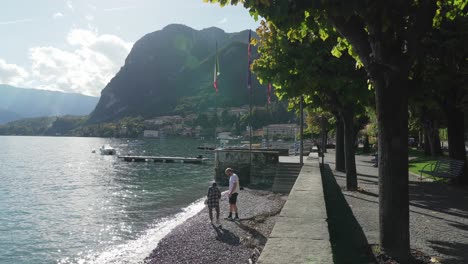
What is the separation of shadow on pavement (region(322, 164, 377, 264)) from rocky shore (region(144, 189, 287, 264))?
2338 millimetres

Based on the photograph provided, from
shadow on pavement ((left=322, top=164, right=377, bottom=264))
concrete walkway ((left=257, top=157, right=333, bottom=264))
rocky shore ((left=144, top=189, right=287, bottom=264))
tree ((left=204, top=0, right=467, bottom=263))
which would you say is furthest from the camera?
rocky shore ((left=144, top=189, right=287, bottom=264))

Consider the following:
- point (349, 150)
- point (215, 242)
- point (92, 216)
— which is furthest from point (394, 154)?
point (92, 216)

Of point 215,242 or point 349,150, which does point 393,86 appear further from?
point 349,150

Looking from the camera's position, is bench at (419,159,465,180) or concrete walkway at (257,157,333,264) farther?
bench at (419,159,465,180)

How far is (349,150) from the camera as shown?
55.7 ft

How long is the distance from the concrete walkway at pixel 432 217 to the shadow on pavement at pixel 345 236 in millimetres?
224

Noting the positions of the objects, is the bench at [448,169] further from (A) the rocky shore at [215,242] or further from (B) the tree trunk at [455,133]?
(A) the rocky shore at [215,242]

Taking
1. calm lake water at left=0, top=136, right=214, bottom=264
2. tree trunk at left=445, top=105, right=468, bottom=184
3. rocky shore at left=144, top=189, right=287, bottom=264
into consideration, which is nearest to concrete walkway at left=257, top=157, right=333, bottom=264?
rocky shore at left=144, top=189, right=287, bottom=264

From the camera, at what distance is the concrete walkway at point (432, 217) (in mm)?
8383

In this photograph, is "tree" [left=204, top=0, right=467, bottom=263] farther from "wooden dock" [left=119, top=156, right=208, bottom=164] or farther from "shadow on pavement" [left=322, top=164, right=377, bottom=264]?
"wooden dock" [left=119, top=156, right=208, bottom=164]

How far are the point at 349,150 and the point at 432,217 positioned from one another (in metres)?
5.58

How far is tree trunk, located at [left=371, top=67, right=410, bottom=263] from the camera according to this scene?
683 cm

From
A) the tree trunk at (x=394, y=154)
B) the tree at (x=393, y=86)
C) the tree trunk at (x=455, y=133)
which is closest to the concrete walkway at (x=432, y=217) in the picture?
the tree trunk at (x=394, y=154)

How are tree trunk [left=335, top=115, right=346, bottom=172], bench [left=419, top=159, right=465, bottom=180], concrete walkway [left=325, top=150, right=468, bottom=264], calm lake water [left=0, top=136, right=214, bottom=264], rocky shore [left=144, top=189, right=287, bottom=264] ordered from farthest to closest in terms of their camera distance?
tree trunk [left=335, top=115, right=346, bottom=172]
calm lake water [left=0, top=136, right=214, bottom=264]
bench [left=419, top=159, right=465, bottom=180]
rocky shore [left=144, top=189, right=287, bottom=264]
concrete walkway [left=325, top=150, right=468, bottom=264]
